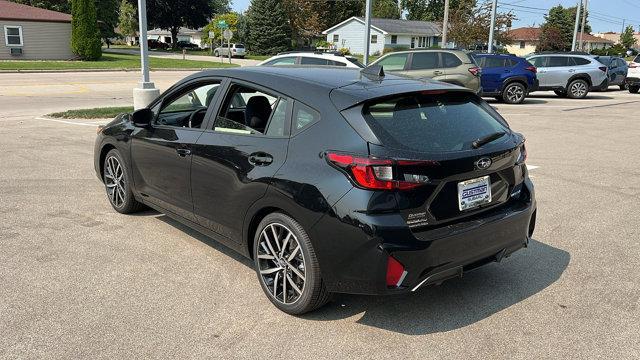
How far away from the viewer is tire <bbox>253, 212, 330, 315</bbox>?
3.54 meters

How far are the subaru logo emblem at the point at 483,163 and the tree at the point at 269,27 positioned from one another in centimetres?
6468

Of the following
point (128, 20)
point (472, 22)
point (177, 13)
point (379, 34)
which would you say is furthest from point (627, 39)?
point (128, 20)

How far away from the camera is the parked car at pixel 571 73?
21750 millimetres

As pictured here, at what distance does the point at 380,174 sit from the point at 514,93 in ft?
58.7

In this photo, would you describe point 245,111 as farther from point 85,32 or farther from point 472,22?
point 472,22

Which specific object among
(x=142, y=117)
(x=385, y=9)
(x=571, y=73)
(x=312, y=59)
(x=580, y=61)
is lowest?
(x=142, y=117)

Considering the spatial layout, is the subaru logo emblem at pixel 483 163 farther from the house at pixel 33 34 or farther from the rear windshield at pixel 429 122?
the house at pixel 33 34

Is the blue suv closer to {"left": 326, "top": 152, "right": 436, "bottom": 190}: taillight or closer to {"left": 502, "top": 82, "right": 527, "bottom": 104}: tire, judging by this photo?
{"left": 502, "top": 82, "right": 527, "bottom": 104}: tire

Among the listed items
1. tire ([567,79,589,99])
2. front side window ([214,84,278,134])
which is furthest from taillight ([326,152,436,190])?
tire ([567,79,589,99])

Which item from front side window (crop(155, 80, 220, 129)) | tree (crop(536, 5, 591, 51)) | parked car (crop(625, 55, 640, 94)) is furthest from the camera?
tree (crop(536, 5, 591, 51))

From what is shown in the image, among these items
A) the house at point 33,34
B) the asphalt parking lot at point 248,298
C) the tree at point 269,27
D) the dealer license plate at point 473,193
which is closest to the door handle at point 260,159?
the asphalt parking lot at point 248,298

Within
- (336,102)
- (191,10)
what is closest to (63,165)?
(336,102)

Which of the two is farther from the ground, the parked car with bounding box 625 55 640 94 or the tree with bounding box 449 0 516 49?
the tree with bounding box 449 0 516 49

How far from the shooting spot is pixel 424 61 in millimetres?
16875
